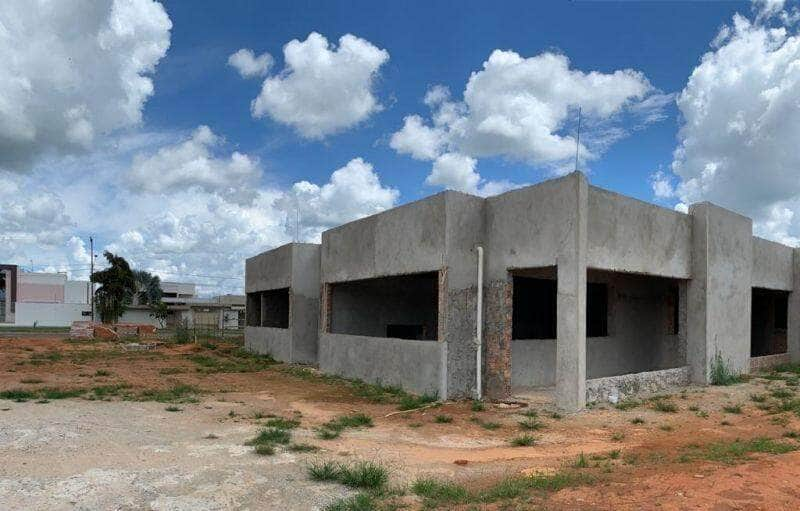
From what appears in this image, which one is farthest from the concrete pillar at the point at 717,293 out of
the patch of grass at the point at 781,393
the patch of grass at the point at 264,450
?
the patch of grass at the point at 264,450

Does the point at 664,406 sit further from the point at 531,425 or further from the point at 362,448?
the point at 362,448


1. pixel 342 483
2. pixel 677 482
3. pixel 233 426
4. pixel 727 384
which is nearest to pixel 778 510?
pixel 677 482

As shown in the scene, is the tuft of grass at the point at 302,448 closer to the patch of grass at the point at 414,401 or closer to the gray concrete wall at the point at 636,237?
the patch of grass at the point at 414,401

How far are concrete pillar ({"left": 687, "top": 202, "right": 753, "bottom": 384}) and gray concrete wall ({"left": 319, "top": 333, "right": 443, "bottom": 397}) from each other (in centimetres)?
643

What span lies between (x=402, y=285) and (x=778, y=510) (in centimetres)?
1385

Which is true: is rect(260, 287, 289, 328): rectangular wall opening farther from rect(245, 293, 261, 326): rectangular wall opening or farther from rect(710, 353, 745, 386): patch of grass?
rect(710, 353, 745, 386): patch of grass

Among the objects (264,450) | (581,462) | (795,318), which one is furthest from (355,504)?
(795,318)

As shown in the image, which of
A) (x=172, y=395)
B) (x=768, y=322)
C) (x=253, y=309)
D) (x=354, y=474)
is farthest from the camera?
(x=253, y=309)

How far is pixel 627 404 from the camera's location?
11.1 m

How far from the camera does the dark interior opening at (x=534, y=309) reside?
14.5m

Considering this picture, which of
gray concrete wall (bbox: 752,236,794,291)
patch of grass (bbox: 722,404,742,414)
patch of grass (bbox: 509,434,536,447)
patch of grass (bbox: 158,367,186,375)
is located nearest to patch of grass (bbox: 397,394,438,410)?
patch of grass (bbox: 509,434,536,447)

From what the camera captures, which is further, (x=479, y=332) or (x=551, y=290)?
(x=551, y=290)

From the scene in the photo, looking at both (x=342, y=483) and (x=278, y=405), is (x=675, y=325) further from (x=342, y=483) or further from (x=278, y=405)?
(x=342, y=483)

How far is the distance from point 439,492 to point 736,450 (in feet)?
13.4
